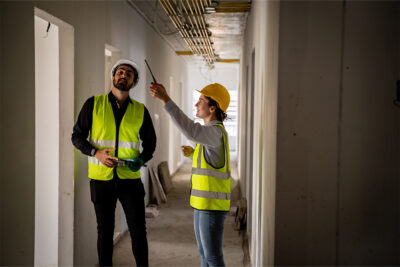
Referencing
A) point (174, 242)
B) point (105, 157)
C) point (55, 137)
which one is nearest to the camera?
point (105, 157)

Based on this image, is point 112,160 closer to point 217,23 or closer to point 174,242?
point 174,242

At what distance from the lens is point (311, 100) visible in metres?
1.66

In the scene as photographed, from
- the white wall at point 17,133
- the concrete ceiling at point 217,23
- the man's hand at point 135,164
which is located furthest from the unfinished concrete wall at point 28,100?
the concrete ceiling at point 217,23

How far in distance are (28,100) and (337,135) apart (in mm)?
1738

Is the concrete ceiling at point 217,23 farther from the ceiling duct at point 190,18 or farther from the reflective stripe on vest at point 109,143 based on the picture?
the reflective stripe on vest at point 109,143

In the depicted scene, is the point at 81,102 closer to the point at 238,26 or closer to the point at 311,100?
the point at 311,100

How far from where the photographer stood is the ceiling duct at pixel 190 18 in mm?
4359

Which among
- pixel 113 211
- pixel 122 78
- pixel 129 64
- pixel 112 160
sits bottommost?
pixel 113 211

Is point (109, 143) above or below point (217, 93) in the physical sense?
below

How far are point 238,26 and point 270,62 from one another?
4891 millimetres

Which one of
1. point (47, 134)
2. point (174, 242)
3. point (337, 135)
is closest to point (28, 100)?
point (47, 134)

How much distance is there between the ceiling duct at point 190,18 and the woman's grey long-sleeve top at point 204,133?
234 cm

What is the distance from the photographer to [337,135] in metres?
1.65

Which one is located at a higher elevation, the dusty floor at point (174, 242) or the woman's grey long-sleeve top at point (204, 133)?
the woman's grey long-sleeve top at point (204, 133)
